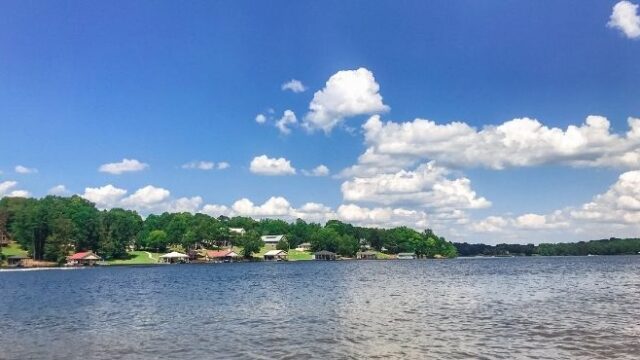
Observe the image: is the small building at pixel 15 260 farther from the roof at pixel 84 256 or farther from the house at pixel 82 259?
the roof at pixel 84 256

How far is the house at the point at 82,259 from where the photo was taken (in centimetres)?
18475

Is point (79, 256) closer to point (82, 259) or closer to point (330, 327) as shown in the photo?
point (82, 259)

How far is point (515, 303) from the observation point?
5194 centimetres

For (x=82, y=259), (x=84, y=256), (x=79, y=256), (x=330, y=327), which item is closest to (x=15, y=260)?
(x=79, y=256)

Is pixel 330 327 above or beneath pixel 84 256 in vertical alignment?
beneath

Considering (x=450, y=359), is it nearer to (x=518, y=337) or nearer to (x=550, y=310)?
(x=518, y=337)

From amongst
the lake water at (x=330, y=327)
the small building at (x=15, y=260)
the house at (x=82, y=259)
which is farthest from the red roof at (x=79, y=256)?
the lake water at (x=330, y=327)

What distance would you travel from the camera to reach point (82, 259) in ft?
609

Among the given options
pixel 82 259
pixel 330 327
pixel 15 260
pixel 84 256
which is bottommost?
pixel 330 327

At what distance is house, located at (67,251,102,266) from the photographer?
184750 mm

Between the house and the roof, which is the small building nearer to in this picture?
the house

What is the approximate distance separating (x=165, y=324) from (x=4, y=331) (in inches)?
427

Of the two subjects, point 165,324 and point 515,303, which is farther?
point 515,303

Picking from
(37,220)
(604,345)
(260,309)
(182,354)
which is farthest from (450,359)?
(37,220)
